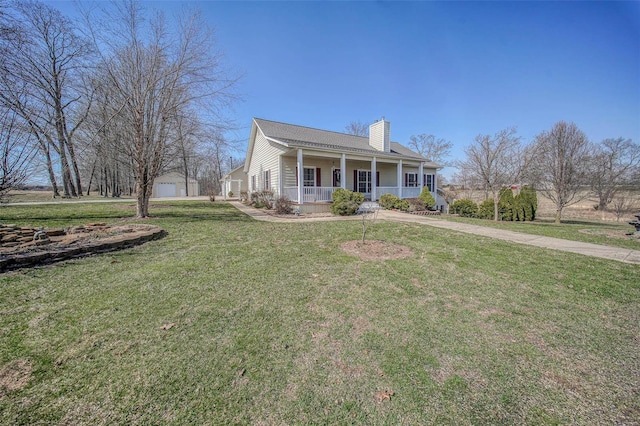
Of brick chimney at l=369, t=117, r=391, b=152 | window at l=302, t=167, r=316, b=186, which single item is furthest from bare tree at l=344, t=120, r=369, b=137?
window at l=302, t=167, r=316, b=186

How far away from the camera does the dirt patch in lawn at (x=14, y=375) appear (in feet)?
6.21

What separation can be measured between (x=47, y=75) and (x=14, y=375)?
16.4m

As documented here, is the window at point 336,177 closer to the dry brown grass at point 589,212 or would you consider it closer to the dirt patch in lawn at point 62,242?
the dirt patch in lawn at point 62,242

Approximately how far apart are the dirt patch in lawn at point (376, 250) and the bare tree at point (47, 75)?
699 cm

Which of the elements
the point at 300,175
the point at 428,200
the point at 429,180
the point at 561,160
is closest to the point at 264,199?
the point at 300,175

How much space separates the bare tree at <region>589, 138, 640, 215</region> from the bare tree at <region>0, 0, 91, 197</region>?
103 feet

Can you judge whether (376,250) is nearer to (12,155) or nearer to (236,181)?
(12,155)

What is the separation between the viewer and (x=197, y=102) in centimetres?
1059

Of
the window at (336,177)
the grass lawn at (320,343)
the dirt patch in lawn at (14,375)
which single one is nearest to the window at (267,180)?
the window at (336,177)

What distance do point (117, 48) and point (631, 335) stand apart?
1450 cm

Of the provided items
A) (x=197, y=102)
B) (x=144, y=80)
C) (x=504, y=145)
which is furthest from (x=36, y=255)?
(x=504, y=145)

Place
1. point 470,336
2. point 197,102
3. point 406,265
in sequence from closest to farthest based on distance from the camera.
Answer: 1. point 470,336
2. point 406,265
3. point 197,102

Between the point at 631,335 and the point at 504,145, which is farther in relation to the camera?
the point at 504,145

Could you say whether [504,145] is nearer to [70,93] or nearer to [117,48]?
[117,48]
